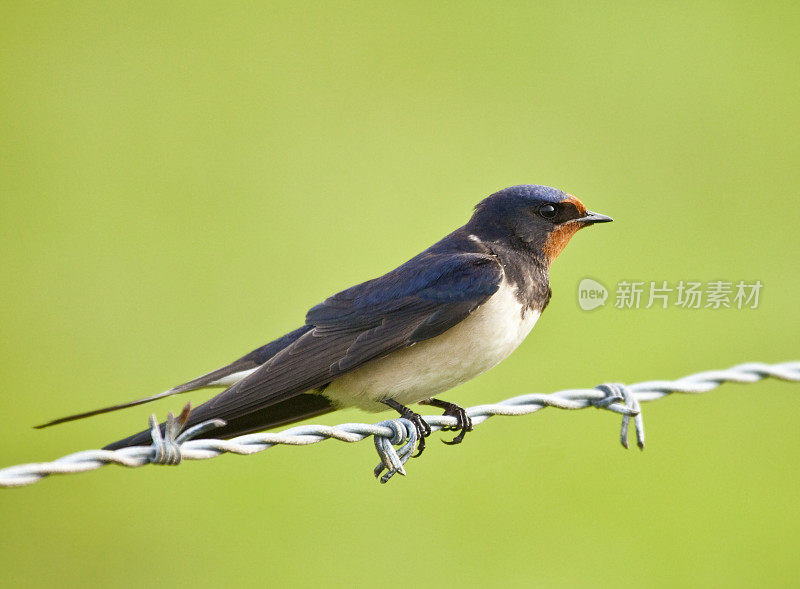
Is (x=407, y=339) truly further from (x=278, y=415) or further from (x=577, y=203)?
(x=577, y=203)

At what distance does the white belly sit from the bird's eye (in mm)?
363

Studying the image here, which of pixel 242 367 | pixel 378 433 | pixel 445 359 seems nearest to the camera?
pixel 378 433

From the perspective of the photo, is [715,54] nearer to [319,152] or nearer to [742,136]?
[742,136]

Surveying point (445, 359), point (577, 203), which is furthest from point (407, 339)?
point (577, 203)

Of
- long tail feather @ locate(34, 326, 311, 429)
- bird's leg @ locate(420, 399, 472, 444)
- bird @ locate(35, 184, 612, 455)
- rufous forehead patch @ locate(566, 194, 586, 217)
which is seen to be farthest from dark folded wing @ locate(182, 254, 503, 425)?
rufous forehead patch @ locate(566, 194, 586, 217)

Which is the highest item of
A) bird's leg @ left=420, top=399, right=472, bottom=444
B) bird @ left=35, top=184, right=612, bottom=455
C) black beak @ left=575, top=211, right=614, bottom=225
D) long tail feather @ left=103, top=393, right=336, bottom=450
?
black beak @ left=575, top=211, right=614, bottom=225

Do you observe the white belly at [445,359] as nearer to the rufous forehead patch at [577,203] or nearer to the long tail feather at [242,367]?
the long tail feather at [242,367]

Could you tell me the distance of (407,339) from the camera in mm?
2959

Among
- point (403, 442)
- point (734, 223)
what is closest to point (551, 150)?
point (734, 223)

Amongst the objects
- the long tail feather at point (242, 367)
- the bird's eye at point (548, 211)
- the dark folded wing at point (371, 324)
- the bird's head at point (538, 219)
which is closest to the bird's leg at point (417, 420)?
the dark folded wing at point (371, 324)

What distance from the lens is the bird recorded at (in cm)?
290

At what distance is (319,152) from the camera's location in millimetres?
8922

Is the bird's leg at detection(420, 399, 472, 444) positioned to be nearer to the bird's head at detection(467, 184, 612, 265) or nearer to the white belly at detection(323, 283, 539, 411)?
the white belly at detection(323, 283, 539, 411)

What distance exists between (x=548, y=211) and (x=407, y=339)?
2.34 ft
